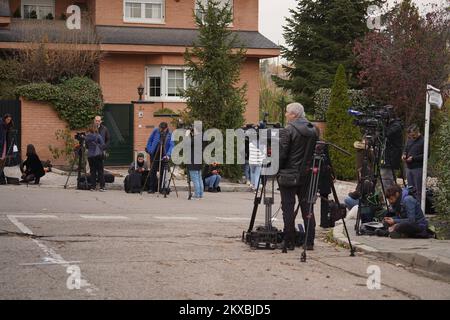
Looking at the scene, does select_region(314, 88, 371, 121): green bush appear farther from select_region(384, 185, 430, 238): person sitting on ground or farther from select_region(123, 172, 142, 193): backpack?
select_region(384, 185, 430, 238): person sitting on ground

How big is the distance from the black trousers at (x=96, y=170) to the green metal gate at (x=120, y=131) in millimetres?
7915

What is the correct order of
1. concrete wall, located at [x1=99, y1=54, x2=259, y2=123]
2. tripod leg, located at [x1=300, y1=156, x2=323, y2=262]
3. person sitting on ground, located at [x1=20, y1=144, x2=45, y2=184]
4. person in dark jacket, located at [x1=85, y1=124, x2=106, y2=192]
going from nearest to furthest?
tripod leg, located at [x1=300, y1=156, x2=323, y2=262]
person in dark jacket, located at [x1=85, y1=124, x2=106, y2=192]
person sitting on ground, located at [x1=20, y1=144, x2=45, y2=184]
concrete wall, located at [x1=99, y1=54, x2=259, y2=123]

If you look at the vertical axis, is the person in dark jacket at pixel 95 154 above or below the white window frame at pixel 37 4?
below

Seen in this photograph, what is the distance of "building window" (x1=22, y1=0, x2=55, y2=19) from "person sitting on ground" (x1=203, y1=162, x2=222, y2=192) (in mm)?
15170

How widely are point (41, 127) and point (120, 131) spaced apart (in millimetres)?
2813

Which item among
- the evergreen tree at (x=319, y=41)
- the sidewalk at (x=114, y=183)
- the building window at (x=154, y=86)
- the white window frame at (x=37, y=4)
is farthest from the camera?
the evergreen tree at (x=319, y=41)

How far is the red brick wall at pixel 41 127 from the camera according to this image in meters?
27.9

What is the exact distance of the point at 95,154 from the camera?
68.5ft

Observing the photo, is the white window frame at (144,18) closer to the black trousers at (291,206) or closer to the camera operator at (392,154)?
the camera operator at (392,154)

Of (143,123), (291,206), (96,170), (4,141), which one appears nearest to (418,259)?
(291,206)

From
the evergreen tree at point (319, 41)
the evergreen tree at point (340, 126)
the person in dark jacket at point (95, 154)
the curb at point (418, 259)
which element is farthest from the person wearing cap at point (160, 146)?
the evergreen tree at point (319, 41)

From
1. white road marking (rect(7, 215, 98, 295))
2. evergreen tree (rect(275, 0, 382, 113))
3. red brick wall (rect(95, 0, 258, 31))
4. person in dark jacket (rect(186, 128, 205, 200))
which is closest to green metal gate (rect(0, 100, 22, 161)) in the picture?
red brick wall (rect(95, 0, 258, 31))

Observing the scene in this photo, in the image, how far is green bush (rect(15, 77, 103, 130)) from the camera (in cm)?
Result: 2780
